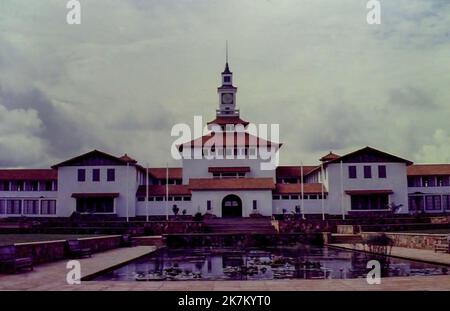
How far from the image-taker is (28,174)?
177 feet

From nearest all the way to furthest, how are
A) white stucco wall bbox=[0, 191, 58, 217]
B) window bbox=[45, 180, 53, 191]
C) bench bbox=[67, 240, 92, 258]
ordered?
bench bbox=[67, 240, 92, 258] → white stucco wall bbox=[0, 191, 58, 217] → window bbox=[45, 180, 53, 191]

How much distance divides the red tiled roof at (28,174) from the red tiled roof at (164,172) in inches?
378

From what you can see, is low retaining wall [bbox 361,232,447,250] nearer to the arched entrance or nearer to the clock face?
the arched entrance

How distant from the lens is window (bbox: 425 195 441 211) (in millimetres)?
52281

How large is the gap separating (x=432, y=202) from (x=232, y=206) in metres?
18.7

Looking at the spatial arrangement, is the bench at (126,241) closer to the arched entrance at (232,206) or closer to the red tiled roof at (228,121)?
the arched entrance at (232,206)

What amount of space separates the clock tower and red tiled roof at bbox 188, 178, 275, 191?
16.6 metres

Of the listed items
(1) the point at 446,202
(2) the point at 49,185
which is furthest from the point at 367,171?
(2) the point at 49,185

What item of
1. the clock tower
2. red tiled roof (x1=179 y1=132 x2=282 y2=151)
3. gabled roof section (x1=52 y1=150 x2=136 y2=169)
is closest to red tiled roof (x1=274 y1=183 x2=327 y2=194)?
red tiled roof (x1=179 y1=132 x2=282 y2=151)

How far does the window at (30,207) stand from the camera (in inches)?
2073

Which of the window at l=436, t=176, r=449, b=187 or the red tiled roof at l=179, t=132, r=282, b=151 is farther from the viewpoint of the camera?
the red tiled roof at l=179, t=132, r=282, b=151

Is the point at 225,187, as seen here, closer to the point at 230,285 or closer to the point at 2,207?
the point at 2,207
